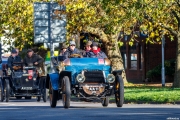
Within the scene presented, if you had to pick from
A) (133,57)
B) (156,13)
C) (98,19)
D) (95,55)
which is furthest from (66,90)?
(133,57)

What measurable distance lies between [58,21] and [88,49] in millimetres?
10426

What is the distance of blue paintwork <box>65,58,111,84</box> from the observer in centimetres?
2159

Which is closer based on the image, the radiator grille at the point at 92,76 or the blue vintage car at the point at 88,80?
the blue vintage car at the point at 88,80

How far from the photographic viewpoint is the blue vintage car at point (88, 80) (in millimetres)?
21312

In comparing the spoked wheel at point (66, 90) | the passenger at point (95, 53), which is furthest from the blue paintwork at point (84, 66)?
the passenger at point (95, 53)

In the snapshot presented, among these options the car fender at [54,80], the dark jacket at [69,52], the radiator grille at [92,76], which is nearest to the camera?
the radiator grille at [92,76]

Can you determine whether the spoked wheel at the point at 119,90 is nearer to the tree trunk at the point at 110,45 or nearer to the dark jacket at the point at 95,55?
the dark jacket at the point at 95,55

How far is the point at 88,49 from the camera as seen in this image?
2267 centimetres

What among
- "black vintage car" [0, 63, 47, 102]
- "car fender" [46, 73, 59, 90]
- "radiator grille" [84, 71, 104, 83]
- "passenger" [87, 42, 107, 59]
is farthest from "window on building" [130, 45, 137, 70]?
"radiator grille" [84, 71, 104, 83]

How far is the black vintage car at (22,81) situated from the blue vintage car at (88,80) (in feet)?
20.6

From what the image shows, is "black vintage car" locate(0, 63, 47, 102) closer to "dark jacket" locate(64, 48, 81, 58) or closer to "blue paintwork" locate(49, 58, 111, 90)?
"dark jacket" locate(64, 48, 81, 58)

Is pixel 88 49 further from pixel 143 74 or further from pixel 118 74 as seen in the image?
pixel 143 74

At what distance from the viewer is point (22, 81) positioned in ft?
93.1

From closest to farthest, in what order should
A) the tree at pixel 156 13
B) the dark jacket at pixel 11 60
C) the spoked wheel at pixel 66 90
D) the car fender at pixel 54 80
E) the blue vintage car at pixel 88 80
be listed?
the spoked wheel at pixel 66 90
the blue vintage car at pixel 88 80
the car fender at pixel 54 80
the dark jacket at pixel 11 60
the tree at pixel 156 13
